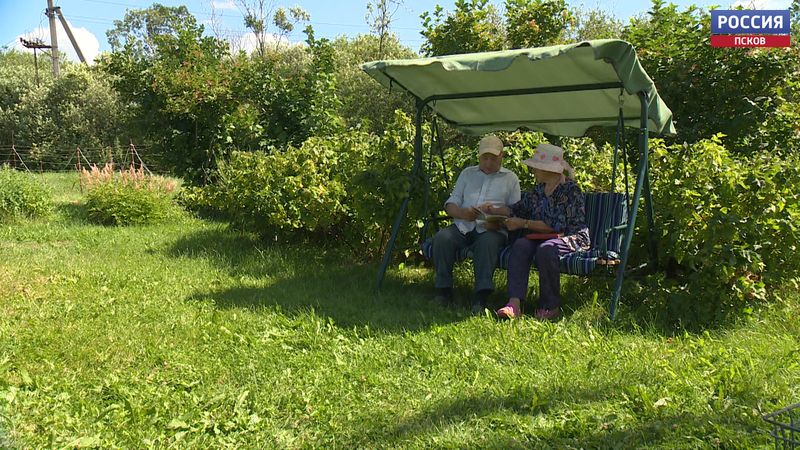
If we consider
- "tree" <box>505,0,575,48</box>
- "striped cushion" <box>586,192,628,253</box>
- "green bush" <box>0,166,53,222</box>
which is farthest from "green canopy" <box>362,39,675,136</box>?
"green bush" <box>0,166,53,222</box>

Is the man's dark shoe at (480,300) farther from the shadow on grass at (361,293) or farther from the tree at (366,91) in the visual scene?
the tree at (366,91)

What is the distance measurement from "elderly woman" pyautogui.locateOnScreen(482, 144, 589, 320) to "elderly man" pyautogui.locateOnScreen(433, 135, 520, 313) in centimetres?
16

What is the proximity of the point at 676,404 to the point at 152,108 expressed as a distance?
8.96 m

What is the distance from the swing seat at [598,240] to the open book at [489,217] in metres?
0.22

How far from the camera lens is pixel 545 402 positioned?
123 inches

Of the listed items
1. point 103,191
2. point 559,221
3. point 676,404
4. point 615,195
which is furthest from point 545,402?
point 103,191

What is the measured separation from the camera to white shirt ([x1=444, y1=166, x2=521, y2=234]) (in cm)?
528

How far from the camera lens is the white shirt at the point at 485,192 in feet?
17.3

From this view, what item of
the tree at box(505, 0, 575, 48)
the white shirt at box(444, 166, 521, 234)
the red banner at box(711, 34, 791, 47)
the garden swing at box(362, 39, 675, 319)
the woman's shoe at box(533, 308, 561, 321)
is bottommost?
the woman's shoe at box(533, 308, 561, 321)

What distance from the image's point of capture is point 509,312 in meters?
4.49

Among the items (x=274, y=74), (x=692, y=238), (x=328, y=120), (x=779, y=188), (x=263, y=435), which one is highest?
(x=274, y=74)

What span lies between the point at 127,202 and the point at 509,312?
6.53 metres

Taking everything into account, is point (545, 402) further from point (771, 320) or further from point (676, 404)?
point (771, 320)

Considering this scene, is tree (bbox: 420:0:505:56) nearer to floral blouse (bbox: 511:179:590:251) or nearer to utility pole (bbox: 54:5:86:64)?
floral blouse (bbox: 511:179:590:251)
